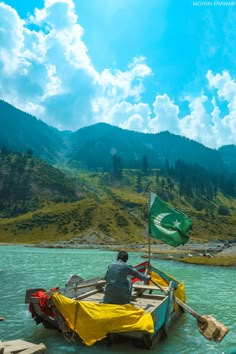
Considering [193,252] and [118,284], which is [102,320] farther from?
[193,252]

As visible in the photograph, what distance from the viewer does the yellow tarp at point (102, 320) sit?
1494 centimetres

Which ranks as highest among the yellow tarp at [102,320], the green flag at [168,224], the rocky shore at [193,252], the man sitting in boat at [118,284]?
the green flag at [168,224]

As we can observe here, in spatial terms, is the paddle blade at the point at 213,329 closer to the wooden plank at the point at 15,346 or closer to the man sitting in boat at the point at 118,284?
the man sitting in boat at the point at 118,284

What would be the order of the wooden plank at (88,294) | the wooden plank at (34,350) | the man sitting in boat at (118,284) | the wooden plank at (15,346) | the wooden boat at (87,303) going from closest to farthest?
the wooden plank at (34,350)
the wooden plank at (15,346)
the wooden boat at (87,303)
the man sitting in boat at (118,284)
the wooden plank at (88,294)

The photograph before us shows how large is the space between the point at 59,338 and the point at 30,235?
17195 cm

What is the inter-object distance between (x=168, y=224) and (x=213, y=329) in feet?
25.0

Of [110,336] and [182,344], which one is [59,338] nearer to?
[110,336]

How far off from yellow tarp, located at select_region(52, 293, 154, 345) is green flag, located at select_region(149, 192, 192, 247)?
7.70 metres

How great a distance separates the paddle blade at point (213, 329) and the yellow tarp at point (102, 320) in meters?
3.53

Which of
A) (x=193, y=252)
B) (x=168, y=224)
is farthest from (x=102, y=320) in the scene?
(x=193, y=252)

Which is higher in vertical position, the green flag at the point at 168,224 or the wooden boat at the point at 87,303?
the green flag at the point at 168,224

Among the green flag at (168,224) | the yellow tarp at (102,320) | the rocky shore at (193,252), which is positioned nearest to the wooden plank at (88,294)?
the yellow tarp at (102,320)

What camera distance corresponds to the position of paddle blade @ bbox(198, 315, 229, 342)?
16375 mm

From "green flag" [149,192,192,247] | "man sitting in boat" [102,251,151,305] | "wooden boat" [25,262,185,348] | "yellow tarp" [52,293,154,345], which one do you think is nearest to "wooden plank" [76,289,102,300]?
"wooden boat" [25,262,185,348]
